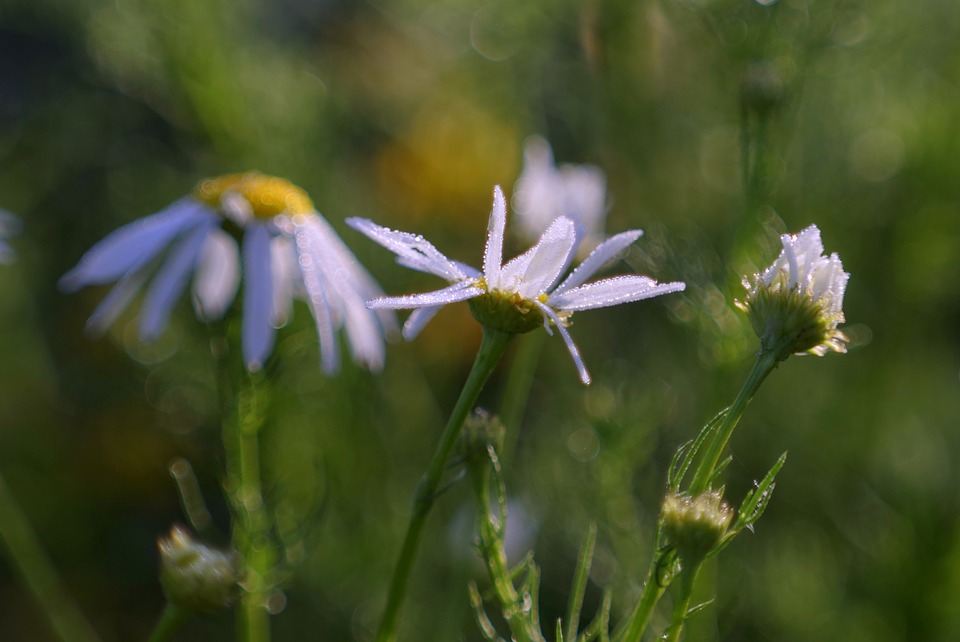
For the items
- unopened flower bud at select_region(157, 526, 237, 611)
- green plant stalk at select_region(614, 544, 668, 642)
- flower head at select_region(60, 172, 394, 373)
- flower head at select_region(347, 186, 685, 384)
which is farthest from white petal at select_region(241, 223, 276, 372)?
green plant stalk at select_region(614, 544, 668, 642)

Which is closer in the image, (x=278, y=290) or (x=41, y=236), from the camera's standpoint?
(x=278, y=290)

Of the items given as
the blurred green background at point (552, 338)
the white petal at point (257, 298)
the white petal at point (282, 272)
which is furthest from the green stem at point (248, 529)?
the blurred green background at point (552, 338)

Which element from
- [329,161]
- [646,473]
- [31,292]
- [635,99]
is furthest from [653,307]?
[31,292]

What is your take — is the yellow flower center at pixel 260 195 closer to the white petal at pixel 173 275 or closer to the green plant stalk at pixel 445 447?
the white petal at pixel 173 275

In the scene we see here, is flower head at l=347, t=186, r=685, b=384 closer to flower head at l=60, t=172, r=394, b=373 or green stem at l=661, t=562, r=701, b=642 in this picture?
green stem at l=661, t=562, r=701, b=642

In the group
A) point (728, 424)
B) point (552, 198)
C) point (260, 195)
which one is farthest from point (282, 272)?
point (728, 424)

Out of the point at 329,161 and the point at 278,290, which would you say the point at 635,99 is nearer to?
the point at 329,161

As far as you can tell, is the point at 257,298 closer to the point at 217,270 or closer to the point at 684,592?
the point at 217,270
